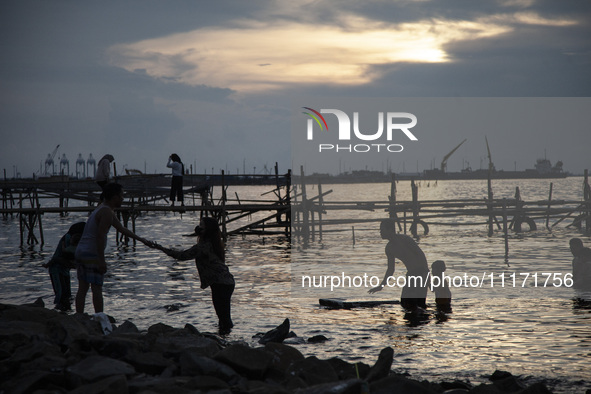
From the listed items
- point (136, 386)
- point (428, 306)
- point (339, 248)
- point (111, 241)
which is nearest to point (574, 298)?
point (428, 306)

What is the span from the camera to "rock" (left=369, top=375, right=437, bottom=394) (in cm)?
523

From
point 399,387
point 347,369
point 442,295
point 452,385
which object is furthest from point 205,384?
point 442,295

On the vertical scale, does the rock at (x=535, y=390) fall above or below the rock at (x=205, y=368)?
below

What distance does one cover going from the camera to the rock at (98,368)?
4801 mm

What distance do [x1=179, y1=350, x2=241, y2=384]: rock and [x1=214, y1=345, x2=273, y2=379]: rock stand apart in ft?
0.33

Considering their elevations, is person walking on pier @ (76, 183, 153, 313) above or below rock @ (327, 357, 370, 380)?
above

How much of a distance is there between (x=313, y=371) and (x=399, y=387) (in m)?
0.87

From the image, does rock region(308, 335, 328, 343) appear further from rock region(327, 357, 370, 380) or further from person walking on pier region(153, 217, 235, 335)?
rock region(327, 357, 370, 380)

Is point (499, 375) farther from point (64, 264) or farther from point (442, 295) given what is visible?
point (64, 264)

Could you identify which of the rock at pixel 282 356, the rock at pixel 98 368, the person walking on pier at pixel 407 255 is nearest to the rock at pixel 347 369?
the rock at pixel 282 356

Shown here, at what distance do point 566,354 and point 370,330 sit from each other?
2.92 m

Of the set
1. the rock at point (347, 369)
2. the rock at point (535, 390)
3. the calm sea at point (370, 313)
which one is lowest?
the calm sea at point (370, 313)

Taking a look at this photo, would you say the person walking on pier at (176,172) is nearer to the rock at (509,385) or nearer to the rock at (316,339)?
the rock at (316,339)

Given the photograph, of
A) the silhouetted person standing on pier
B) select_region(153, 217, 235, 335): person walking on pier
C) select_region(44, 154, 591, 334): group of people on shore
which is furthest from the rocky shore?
the silhouetted person standing on pier
